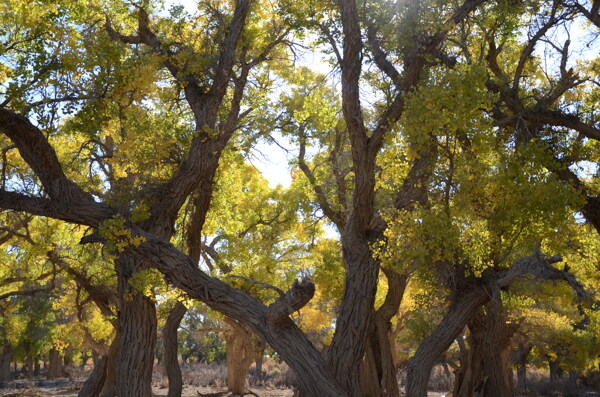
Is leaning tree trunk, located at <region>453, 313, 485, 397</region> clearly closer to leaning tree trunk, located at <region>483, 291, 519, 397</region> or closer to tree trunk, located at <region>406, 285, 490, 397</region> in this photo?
leaning tree trunk, located at <region>483, 291, 519, 397</region>

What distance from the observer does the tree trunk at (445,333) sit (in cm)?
1166

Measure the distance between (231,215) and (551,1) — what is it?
9.16m

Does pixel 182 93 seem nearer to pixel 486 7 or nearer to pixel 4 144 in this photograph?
pixel 4 144

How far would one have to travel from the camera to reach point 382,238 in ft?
33.0

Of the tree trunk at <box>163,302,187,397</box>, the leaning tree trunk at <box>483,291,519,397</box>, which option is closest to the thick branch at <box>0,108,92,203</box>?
the tree trunk at <box>163,302,187,397</box>

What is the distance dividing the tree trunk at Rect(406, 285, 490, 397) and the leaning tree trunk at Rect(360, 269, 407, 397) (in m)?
3.67

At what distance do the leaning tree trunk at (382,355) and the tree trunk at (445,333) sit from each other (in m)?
3.67

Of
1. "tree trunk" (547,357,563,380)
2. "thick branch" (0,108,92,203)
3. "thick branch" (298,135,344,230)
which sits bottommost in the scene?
"tree trunk" (547,357,563,380)

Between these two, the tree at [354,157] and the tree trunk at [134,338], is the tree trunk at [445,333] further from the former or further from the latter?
the tree trunk at [134,338]

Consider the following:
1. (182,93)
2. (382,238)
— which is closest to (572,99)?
(382,238)

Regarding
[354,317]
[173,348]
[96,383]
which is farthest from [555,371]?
[354,317]

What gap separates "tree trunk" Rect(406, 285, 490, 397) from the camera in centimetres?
1166

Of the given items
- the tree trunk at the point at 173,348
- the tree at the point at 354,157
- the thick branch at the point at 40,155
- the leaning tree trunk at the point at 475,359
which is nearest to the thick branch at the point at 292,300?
the tree at the point at 354,157

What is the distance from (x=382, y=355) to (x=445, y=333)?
4.84 meters
